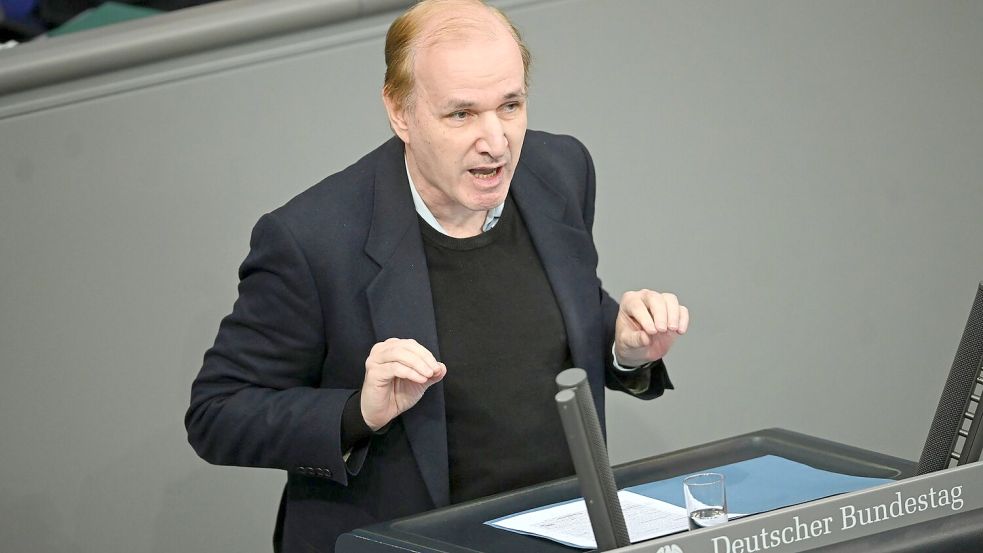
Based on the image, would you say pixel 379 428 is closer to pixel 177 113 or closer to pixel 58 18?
pixel 177 113

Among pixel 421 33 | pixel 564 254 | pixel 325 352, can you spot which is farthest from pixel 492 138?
pixel 325 352

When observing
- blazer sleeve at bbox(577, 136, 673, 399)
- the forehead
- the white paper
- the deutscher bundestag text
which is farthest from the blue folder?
the forehead

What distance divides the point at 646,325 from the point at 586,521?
1.04 ft

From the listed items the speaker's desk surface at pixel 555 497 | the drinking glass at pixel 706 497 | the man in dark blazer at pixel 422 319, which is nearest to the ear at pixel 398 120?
the man in dark blazer at pixel 422 319

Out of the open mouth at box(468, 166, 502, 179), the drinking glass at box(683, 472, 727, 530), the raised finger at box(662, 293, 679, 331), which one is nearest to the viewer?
the drinking glass at box(683, 472, 727, 530)

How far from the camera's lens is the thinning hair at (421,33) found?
5.68 feet

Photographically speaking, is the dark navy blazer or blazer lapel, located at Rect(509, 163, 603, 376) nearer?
the dark navy blazer

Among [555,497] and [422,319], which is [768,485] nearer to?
[555,497]

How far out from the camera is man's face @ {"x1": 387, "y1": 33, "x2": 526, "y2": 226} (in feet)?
5.55

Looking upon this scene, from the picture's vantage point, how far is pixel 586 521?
145 cm

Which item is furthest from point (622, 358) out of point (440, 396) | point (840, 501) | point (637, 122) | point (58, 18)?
point (58, 18)

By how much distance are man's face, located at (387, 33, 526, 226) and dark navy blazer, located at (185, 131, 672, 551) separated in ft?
0.40

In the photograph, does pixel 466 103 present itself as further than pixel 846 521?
Yes

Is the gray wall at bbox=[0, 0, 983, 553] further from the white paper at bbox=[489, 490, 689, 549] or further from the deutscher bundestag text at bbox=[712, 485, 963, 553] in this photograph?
the deutscher bundestag text at bbox=[712, 485, 963, 553]
